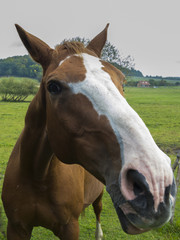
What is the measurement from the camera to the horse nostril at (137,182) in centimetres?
139

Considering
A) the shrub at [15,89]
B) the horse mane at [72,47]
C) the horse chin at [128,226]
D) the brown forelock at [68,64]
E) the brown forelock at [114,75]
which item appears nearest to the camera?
the horse chin at [128,226]

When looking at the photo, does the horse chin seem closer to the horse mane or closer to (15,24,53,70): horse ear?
the horse mane

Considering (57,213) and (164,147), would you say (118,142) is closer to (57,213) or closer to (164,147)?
(57,213)

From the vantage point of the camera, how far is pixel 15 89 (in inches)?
1639

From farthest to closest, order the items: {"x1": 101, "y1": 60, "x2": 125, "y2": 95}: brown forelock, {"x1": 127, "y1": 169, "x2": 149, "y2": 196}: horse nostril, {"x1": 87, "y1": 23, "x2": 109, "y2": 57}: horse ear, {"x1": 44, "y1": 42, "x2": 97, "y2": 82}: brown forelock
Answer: {"x1": 87, "y1": 23, "x2": 109, "y2": 57}: horse ear, {"x1": 101, "y1": 60, "x2": 125, "y2": 95}: brown forelock, {"x1": 44, "y1": 42, "x2": 97, "y2": 82}: brown forelock, {"x1": 127, "y1": 169, "x2": 149, "y2": 196}: horse nostril

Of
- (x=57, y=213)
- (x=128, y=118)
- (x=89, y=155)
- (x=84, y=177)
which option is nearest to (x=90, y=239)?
(x=84, y=177)

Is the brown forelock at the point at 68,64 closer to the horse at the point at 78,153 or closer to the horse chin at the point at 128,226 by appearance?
the horse at the point at 78,153

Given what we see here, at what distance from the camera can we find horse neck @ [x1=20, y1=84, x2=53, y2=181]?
2.33 meters

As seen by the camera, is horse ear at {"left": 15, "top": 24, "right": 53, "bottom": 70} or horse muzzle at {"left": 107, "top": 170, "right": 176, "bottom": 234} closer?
horse muzzle at {"left": 107, "top": 170, "right": 176, "bottom": 234}

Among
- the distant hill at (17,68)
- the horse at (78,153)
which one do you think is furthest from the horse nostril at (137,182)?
the distant hill at (17,68)

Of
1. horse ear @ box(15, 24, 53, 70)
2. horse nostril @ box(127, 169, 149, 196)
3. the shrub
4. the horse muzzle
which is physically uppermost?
horse ear @ box(15, 24, 53, 70)

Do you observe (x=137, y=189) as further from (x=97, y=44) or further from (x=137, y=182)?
(x=97, y=44)

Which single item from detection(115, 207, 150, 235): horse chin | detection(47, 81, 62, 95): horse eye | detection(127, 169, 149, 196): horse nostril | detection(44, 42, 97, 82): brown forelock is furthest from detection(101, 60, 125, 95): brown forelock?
detection(115, 207, 150, 235): horse chin

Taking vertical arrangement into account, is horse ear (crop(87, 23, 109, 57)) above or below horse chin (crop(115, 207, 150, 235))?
above
